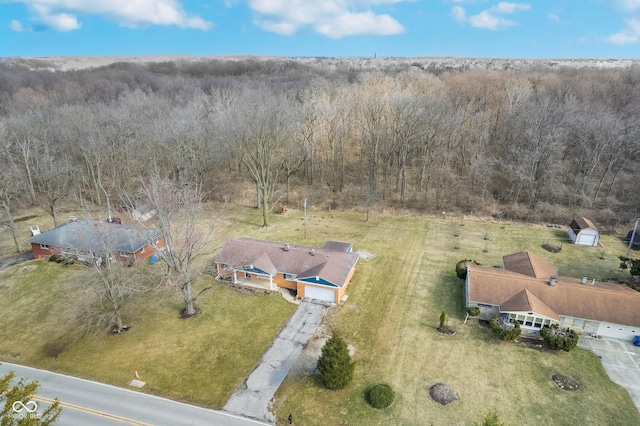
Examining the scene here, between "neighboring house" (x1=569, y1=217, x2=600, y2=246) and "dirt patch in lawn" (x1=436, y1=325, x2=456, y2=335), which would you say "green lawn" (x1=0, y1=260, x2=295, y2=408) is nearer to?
"dirt patch in lawn" (x1=436, y1=325, x2=456, y2=335)

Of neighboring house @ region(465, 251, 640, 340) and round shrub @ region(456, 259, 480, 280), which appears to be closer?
neighboring house @ region(465, 251, 640, 340)

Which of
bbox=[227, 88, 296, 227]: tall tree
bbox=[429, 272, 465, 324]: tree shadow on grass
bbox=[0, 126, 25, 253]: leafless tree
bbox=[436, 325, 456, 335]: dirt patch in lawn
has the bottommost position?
bbox=[436, 325, 456, 335]: dirt patch in lawn

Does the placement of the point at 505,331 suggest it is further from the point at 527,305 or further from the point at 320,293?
the point at 320,293

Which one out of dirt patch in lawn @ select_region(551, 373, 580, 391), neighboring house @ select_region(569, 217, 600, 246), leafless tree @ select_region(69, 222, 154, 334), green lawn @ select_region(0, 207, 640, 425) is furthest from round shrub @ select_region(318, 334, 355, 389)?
neighboring house @ select_region(569, 217, 600, 246)

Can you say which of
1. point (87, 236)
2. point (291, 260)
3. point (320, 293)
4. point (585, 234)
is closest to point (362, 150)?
point (585, 234)

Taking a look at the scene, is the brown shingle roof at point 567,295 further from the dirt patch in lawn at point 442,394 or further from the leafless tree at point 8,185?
the leafless tree at point 8,185

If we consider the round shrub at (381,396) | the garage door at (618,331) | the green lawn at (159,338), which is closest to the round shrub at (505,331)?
the garage door at (618,331)
